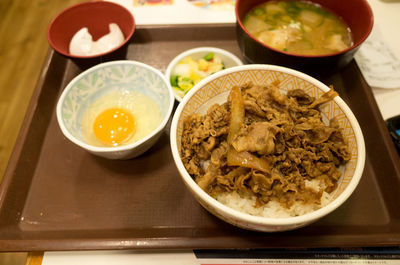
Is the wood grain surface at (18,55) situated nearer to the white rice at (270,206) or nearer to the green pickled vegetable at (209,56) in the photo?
the green pickled vegetable at (209,56)

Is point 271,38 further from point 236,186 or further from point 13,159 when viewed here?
point 13,159

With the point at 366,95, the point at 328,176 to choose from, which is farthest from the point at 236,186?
the point at 366,95

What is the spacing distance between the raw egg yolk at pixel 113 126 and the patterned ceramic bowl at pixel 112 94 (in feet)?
0.13

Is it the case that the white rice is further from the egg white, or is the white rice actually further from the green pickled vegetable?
the green pickled vegetable

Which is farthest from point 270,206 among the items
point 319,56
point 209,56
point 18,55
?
point 18,55

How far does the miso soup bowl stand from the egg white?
74 cm

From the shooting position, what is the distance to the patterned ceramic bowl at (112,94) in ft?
5.90

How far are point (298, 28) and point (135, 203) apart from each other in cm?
170

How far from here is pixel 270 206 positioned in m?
1.36

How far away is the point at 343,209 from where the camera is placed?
1.57 metres

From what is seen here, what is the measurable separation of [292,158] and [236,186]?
0.99 feet

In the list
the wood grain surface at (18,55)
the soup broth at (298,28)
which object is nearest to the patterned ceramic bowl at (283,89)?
the soup broth at (298,28)

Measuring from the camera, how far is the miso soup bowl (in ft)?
5.60

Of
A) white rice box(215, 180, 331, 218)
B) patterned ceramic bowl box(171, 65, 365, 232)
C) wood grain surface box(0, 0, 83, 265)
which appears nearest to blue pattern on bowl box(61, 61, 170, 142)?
patterned ceramic bowl box(171, 65, 365, 232)
